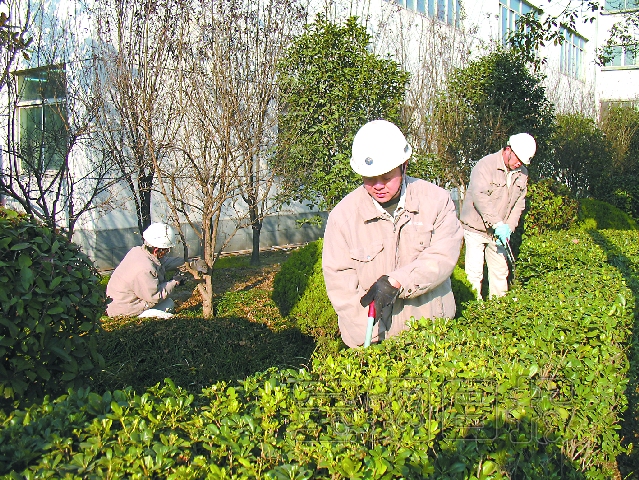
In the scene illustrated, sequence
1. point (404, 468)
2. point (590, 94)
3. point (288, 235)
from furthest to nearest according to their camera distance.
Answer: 1. point (590, 94)
2. point (288, 235)
3. point (404, 468)

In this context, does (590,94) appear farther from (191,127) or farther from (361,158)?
(361,158)

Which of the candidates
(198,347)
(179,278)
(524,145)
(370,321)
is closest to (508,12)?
(524,145)

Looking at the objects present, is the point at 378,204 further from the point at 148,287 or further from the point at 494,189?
the point at 148,287

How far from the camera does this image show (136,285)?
6688mm

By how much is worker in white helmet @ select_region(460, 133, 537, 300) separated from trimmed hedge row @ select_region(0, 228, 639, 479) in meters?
3.05

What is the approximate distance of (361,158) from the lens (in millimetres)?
3393

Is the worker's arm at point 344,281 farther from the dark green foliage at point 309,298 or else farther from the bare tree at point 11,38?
the bare tree at point 11,38

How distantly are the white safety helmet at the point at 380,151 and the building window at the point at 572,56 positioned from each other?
878 inches

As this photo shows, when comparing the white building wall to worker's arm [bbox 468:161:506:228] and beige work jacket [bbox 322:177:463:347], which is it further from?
beige work jacket [bbox 322:177:463:347]

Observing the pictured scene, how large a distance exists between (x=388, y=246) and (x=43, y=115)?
630 centimetres

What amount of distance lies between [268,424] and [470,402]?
0.80m

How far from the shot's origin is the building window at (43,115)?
27.3 feet

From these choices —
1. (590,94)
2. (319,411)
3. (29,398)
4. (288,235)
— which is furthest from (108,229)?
(590,94)

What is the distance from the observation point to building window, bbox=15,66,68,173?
27.3 ft
